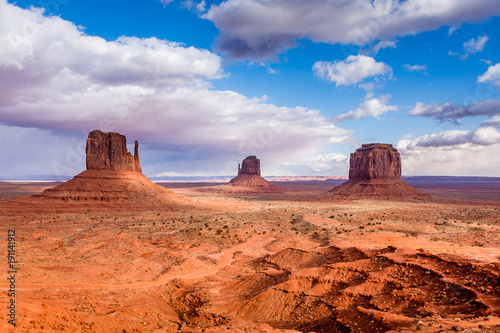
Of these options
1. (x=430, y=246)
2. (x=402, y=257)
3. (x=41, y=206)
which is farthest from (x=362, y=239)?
(x=41, y=206)

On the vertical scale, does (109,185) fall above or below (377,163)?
below

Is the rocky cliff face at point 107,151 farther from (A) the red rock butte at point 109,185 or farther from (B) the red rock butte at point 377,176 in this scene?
(B) the red rock butte at point 377,176

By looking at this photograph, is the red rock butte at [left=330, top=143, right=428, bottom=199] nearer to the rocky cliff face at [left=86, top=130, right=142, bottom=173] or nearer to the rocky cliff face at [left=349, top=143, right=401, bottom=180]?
the rocky cliff face at [left=349, top=143, right=401, bottom=180]

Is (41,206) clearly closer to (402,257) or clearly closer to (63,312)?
(63,312)

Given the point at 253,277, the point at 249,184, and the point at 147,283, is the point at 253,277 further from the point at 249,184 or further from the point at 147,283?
the point at 249,184

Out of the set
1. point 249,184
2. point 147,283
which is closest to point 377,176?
point 249,184

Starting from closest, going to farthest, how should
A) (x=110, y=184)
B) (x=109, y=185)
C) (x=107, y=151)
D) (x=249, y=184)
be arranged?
(x=109, y=185) → (x=110, y=184) → (x=107, y=151) → (x=249, y=184)

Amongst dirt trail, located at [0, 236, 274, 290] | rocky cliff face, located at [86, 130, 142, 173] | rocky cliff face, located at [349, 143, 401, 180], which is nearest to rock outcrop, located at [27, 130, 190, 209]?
rocky cliff face, located at [86, 130, 142, 173]

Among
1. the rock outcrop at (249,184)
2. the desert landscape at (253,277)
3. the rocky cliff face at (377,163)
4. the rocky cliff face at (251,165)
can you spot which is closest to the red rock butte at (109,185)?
the desert landscape at (253,277)

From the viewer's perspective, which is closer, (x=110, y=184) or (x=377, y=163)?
(x=110, y=184)
